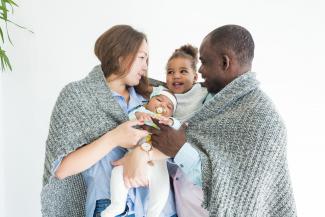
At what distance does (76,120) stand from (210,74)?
1.74 ft

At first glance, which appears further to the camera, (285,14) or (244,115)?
(285,14)

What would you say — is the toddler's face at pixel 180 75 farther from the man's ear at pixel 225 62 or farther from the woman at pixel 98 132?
the man's ear at pixel 225 62

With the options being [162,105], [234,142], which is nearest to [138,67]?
[162,105]

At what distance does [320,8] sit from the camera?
260 centimetres

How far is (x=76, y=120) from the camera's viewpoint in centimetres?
149

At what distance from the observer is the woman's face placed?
5.28 ft

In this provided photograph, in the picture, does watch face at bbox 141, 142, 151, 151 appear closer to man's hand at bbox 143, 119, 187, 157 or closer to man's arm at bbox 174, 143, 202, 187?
man's hand at bbox 143, 119, 187, 157

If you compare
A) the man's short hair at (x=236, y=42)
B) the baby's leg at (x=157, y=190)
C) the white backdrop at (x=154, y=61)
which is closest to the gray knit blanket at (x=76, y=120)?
the baby's leg at (x=157, y=190)

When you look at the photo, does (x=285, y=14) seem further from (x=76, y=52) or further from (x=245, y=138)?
(x=245, y=138)

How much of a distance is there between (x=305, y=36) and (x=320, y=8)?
202 millimetres

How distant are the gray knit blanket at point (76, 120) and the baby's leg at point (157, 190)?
0.24 m

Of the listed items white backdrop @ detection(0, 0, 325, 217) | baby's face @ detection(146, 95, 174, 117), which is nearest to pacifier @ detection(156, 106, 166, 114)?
baby's face @ detection(146, 95, 174, 117)

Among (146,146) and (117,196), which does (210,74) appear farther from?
(117,196)

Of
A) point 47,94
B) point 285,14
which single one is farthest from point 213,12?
point 47,94
